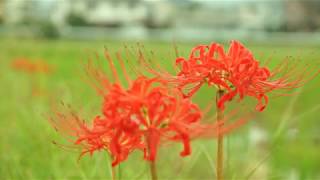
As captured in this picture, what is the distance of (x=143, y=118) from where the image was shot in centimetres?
123

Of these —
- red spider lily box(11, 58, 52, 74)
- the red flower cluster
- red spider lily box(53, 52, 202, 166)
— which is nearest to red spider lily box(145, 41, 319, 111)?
the red flower cluster

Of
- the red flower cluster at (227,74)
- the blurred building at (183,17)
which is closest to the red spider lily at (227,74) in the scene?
the red flower cluster at (227,74)

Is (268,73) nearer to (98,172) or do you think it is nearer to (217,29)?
(98,172)

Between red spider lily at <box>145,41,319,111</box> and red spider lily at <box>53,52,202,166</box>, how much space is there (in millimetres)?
129

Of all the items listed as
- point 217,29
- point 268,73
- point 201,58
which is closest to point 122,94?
point 201,58

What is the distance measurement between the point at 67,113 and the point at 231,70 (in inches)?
14.2

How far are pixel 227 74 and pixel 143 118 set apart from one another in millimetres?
284

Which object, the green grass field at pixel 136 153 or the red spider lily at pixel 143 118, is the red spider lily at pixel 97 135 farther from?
the green grass field at pixel 136 153

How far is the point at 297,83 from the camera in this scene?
58.1 inches

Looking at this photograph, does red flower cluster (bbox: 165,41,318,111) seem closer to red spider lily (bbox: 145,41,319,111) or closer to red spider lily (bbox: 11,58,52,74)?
red spider lily (bbox: 145,41,319,111)

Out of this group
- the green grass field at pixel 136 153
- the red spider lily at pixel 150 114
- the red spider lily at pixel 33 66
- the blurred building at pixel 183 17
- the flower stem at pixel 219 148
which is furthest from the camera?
the blurred building at pixel 183 17

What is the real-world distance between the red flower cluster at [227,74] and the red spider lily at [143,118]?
0.42 ft

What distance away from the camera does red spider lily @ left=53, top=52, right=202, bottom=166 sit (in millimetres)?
1218

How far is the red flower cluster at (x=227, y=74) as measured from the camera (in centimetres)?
141
